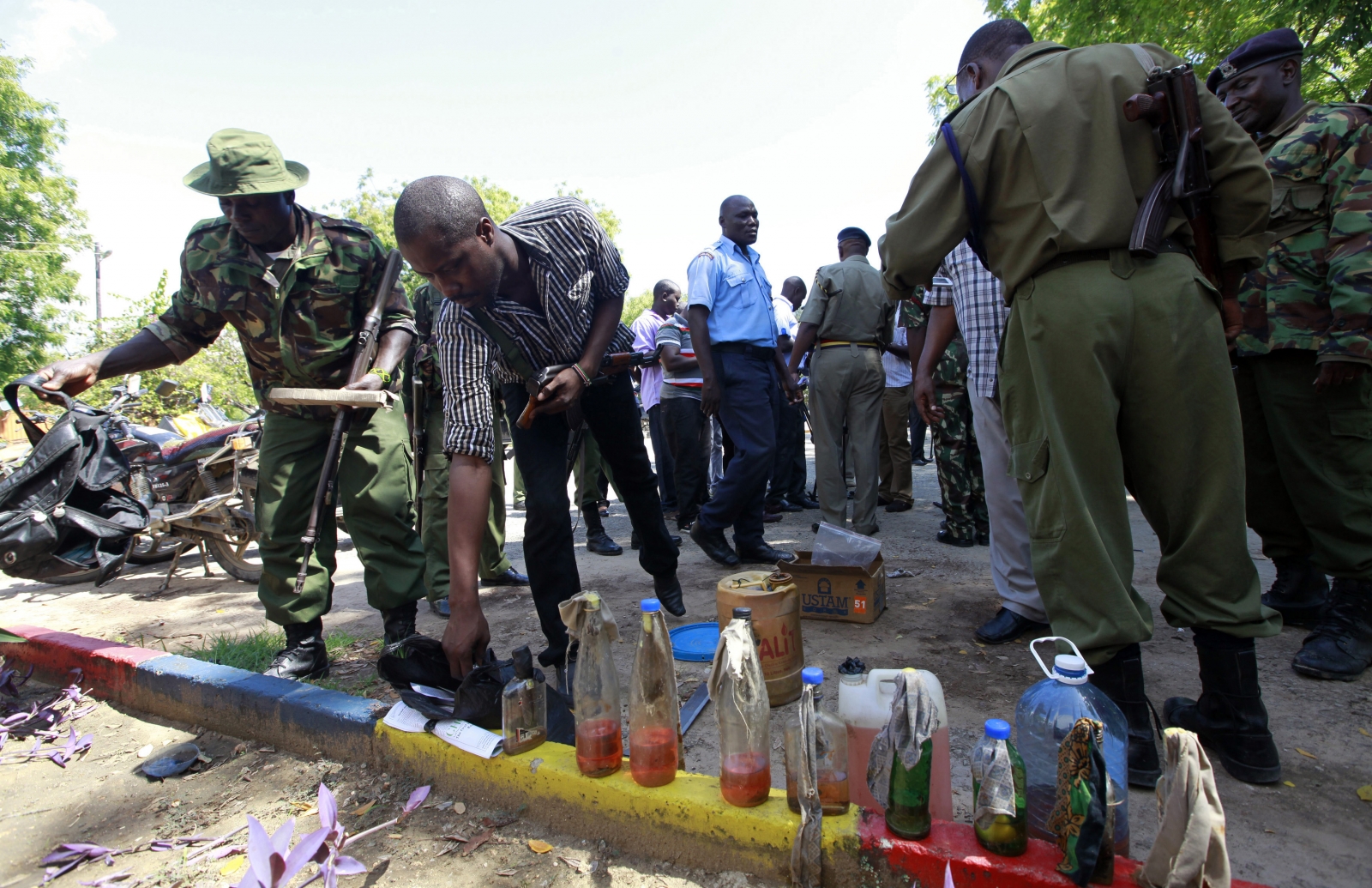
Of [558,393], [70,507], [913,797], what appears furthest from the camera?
[70,507]

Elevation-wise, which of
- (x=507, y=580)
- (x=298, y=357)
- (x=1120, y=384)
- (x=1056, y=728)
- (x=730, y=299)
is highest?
(x=730, y=299)

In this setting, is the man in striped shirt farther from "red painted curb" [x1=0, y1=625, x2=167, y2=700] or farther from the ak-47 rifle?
"red painted curb" [x1=0, y1=625, x2=167, y2=700]

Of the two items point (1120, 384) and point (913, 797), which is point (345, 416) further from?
point (1120, 384)

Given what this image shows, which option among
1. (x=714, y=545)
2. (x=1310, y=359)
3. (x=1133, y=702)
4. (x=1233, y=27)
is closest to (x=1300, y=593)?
(x=1310, y=359)

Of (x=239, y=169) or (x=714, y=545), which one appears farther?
(x=714, y=545)

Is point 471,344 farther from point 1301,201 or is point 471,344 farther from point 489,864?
point 1301,201

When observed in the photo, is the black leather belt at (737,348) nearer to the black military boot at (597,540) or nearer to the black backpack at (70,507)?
the black military boot at (597,540)

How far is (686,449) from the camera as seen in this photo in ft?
18.9

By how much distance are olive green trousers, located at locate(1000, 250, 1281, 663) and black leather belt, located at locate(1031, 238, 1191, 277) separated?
2 centimetres

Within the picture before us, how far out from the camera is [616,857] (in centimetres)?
174

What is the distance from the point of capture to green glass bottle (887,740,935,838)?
4.73 feet

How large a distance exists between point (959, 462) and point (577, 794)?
12.2 feet

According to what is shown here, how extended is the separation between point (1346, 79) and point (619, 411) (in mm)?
10113

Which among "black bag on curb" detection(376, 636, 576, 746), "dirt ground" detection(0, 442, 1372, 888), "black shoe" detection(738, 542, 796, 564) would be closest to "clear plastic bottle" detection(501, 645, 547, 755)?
"black bag on curb" detection(376, 636, 576, 746)
